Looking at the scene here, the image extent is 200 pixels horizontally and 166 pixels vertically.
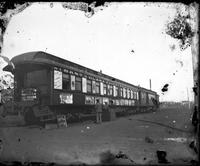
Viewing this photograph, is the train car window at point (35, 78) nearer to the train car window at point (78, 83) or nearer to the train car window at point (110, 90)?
the train car window at point (78, 83)

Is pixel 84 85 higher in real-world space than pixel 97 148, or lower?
higher

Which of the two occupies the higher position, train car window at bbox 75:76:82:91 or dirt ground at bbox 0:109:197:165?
train car window at bbox 75:76:82:91

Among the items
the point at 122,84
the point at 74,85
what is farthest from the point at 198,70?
the point at 122,84

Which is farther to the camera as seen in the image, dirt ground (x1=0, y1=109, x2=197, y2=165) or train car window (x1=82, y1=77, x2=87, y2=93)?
train car window (x1=82, y1=77, x2=87, y2=93)

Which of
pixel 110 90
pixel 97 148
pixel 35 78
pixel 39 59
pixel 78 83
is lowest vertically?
pixel 97 148

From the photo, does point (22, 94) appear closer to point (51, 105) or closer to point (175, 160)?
point (51, 105)

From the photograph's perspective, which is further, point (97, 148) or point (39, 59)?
point (39, 59)

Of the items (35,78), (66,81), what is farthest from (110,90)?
(35,78)

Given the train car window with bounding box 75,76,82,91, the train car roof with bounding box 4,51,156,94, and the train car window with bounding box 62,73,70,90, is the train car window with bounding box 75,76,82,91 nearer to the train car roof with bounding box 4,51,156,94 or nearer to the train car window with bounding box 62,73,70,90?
the train car window with bounding box 62,73,70,90

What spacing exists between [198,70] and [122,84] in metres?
13.2

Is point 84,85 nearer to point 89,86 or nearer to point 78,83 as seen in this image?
point 89,86

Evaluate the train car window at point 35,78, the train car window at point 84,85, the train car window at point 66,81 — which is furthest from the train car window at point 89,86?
the train car window at point 35,78

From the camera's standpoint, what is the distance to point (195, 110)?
2.61m

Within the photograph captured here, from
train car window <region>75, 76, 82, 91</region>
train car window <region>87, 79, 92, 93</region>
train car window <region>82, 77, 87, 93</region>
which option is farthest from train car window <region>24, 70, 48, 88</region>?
train car window <region>87, 79, 92, 93</region>
